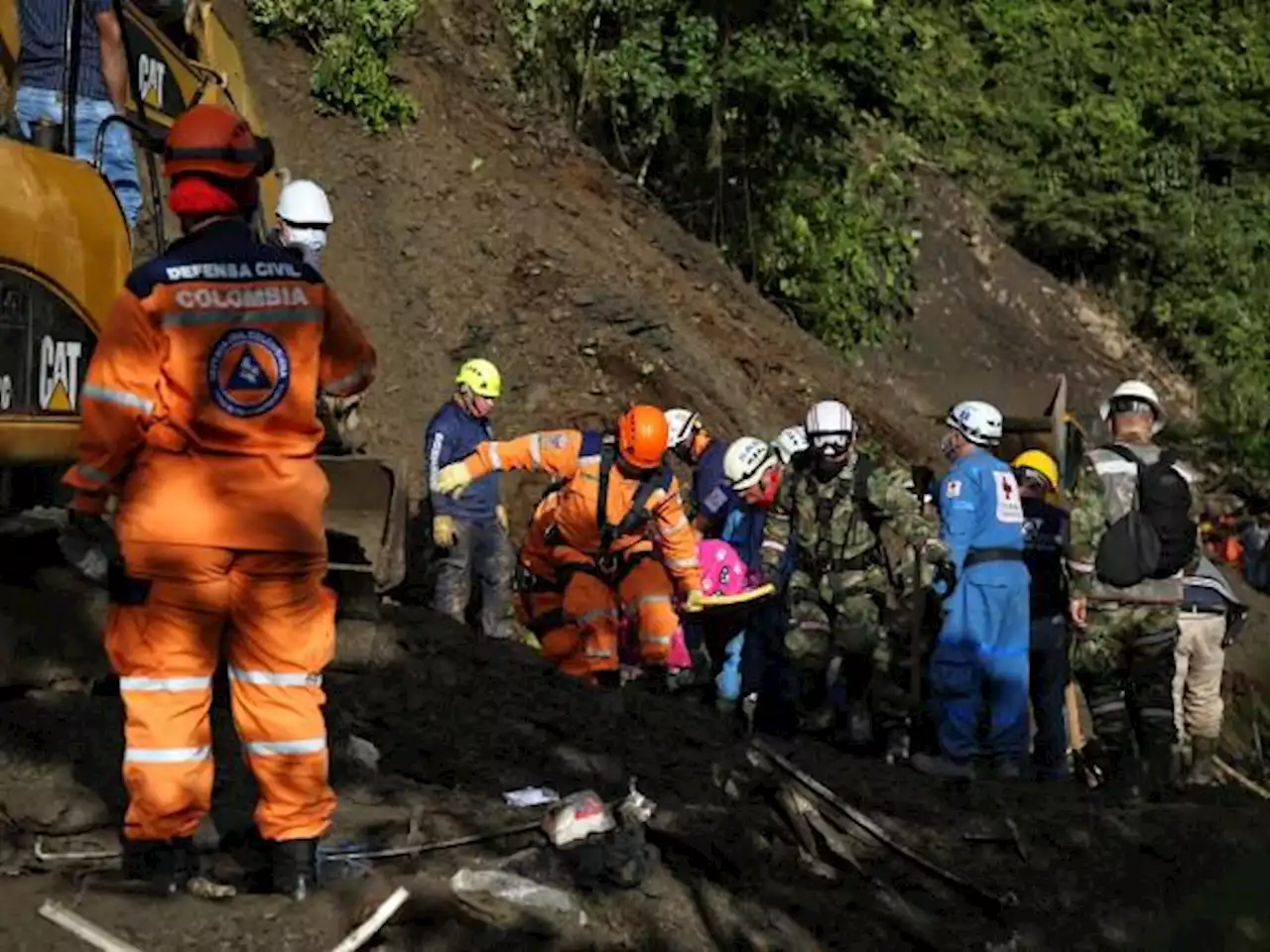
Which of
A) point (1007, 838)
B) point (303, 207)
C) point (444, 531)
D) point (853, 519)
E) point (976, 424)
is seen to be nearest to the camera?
point (1007, 838)

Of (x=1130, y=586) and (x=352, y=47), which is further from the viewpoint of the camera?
(x=352, y=47)

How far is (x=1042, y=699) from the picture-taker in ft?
35.7

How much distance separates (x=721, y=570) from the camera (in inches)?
439

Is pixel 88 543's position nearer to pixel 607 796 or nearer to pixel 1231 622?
pixel 607 796

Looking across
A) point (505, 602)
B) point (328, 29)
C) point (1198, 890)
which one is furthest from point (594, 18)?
point (1198, 890)

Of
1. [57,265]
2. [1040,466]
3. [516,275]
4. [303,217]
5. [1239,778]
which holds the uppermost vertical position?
[303,217]

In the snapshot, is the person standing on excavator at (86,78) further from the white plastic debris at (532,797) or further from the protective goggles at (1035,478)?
the protective goggles at (1035,478)

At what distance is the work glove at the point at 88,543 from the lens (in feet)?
17.3

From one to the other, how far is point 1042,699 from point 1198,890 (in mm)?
3557

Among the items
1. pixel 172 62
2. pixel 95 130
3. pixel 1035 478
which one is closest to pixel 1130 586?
pixel 1035 478

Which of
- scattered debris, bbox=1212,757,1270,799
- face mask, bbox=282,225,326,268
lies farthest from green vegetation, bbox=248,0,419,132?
scattered debris, bbox=1212,757,1270,799

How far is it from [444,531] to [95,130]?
4.08 meters

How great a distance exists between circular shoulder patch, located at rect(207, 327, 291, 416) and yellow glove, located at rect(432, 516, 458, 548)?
6381mm

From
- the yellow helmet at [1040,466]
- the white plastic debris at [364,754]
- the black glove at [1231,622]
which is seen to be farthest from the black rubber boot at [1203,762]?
the white plastic debris at [364,754]
